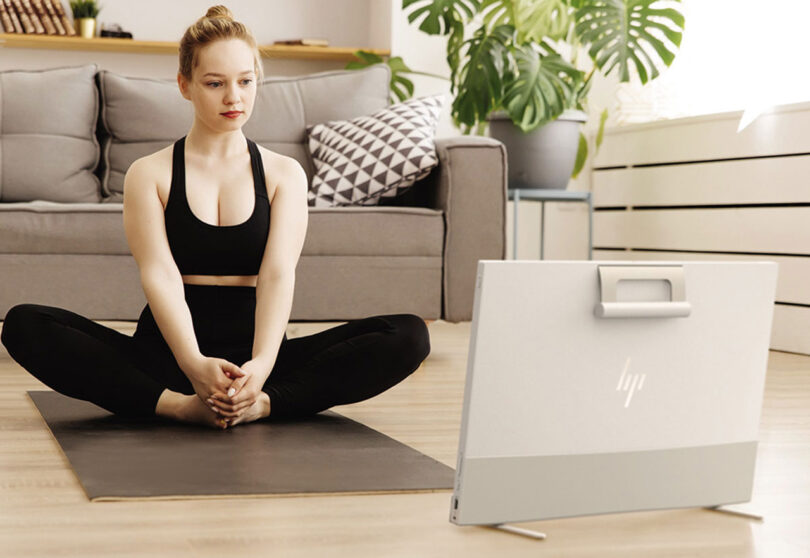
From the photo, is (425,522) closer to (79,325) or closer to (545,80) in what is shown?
(79,325)

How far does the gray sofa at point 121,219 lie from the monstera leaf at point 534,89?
554 mm

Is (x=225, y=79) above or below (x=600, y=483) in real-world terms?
above

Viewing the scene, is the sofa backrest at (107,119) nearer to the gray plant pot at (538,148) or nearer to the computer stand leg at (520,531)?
the gray plant pot at (538,148)

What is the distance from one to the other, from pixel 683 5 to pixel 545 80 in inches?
36.7

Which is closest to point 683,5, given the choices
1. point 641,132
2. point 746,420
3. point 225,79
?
point 641,132

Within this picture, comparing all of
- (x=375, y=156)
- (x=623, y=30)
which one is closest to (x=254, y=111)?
(x=375, y=156)

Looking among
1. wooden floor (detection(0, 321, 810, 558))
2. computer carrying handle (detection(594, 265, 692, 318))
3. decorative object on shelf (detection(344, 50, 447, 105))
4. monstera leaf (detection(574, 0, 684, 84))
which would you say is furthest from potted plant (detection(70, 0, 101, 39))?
computer carrying handle (detection(594, 265, 692, 318))

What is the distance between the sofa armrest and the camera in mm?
3062

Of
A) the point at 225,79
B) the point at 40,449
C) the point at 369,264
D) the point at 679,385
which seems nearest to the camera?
the point at 679,385

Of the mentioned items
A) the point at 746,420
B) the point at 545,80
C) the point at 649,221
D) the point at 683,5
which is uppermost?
the point at 683,5

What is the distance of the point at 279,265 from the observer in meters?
2.02

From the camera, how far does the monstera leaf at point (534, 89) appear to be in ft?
12.9

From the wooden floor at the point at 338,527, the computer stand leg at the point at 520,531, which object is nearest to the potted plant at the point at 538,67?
the wooden floor at the point at 338,527

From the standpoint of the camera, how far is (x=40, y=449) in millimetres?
1808
